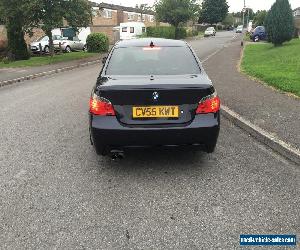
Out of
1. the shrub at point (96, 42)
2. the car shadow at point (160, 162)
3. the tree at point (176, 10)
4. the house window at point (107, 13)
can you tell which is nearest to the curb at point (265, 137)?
the car shadow at point (160, 162)

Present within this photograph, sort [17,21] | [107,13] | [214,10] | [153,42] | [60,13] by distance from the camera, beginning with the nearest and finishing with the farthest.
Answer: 1. [153,42]
2. [60,13]
3. [17,21]
4. [107,13]
5. [214,10]

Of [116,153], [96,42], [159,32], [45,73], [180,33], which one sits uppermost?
[116,153]

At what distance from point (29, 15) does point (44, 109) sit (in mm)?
13859

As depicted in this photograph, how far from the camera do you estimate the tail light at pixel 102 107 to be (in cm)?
461

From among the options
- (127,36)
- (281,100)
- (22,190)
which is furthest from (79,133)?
(127,36)

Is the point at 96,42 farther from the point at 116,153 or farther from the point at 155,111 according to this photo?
the point at 155,111

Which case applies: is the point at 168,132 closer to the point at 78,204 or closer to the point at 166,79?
the point at 166,79

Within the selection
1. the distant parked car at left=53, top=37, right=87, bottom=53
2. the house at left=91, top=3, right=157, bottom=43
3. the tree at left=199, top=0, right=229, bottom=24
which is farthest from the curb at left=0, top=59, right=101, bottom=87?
the tree at left=199, top=0, right=229, bottom=24

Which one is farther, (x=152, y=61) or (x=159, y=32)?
(x=159, y=32)

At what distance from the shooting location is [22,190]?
176 inches

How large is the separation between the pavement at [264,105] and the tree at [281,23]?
13148 millimetres

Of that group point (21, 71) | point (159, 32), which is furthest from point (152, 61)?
point (159, 32)

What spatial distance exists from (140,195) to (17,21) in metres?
22.3

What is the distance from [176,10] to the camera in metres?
56.3
